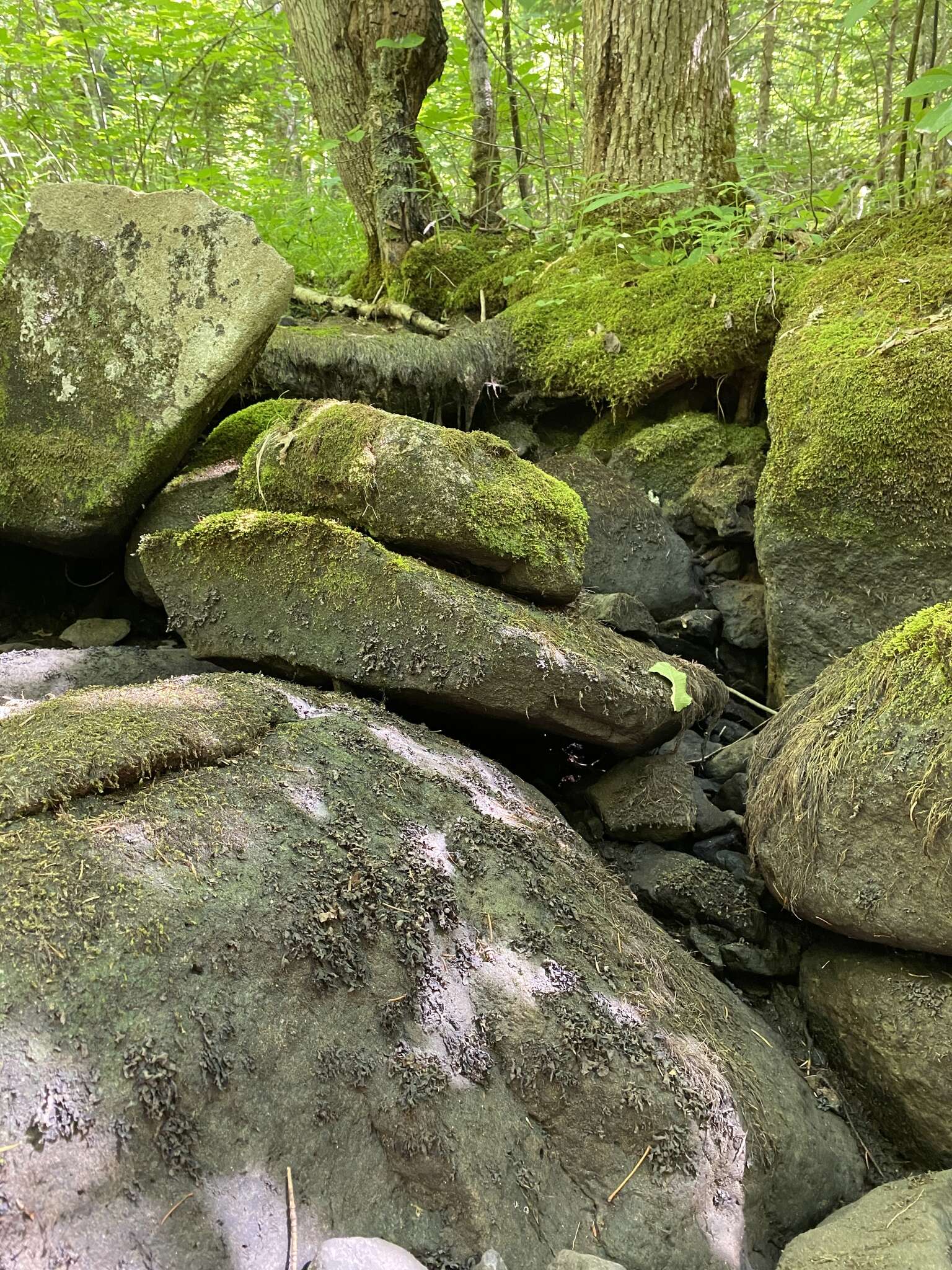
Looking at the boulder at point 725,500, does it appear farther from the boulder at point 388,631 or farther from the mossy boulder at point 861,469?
the boulder at point 388,631

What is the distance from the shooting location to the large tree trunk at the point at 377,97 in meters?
6.27

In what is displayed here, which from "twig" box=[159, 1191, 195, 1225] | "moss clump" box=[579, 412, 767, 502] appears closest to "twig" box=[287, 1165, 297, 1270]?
"twig" box=[159, 1191, 195, 1225]

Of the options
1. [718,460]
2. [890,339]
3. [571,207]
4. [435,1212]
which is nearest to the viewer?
[435,1212]

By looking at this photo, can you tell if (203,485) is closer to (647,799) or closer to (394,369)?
(394,369)

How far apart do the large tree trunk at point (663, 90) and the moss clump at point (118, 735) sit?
535 centimetres

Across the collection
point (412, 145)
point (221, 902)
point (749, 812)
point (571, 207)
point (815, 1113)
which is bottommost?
point (815, 1113)

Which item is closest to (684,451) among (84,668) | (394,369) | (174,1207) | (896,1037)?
(394,369)

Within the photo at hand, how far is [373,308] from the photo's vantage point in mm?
6789

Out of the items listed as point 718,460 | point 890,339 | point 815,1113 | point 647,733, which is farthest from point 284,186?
point 815,1113

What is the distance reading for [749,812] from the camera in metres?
3.38

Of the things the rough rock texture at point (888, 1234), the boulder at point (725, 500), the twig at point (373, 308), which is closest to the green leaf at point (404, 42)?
the twig at point (373, 308)

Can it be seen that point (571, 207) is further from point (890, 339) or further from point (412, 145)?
point (890, 339)

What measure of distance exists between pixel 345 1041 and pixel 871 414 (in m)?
3.60

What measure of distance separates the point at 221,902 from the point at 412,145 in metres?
6.77
